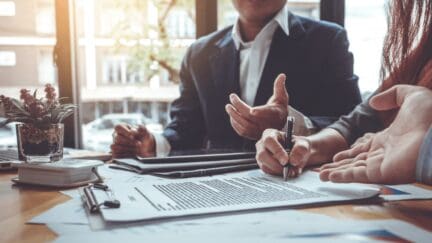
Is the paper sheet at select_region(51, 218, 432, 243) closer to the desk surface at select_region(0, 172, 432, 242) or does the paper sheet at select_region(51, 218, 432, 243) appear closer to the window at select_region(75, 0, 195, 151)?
the desk surface at select_region(0, 172, 432, 242)

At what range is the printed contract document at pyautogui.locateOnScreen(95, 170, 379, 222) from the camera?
2.31ft

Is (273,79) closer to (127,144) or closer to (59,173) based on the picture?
(127,144)

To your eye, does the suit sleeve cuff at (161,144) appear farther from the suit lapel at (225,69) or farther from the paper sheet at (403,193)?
the paper sheet at (403,193)

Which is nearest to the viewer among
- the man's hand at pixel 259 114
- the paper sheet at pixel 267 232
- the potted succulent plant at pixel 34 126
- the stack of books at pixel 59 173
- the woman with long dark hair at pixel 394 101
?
the paper sheet at pixel 267 232

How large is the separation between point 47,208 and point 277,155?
0.49 m

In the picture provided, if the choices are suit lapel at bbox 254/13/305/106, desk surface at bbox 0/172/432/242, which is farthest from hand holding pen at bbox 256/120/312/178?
suit lapel at bbox 254/13/305/106

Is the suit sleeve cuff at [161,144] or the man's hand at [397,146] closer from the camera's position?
the man's hand at [397,146]

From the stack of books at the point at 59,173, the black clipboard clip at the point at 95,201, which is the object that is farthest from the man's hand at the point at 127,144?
the black clipboard clip at the point at 95,201

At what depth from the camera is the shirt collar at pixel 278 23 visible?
1.91 m

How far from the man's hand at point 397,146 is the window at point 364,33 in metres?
1.29

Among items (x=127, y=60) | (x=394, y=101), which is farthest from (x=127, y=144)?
(x=127, y=60)

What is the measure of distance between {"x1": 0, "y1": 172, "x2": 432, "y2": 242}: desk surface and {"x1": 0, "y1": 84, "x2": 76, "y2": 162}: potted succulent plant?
0.19m

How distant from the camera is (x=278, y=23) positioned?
1912mm

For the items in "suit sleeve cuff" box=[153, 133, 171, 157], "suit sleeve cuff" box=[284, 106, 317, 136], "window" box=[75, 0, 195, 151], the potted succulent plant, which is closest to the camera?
the potted succulent plant
